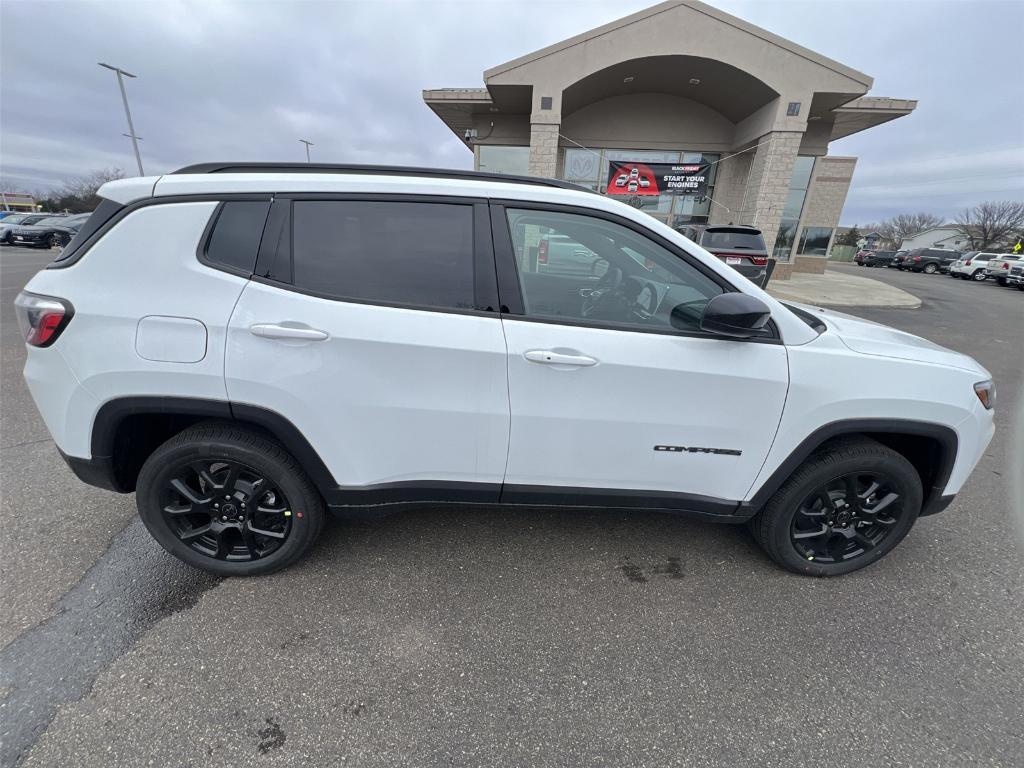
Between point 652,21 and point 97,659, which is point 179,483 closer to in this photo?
point 97,659

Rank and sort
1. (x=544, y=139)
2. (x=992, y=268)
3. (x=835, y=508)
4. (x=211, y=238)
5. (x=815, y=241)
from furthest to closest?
(x=992, y=268) < (x=815, y=241) < (x=544, y=139) < (x=835, y=508) < (x=211, y=238)

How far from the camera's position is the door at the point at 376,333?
1890mm

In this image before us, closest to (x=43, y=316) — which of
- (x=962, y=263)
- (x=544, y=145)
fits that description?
(x=544, y=145)

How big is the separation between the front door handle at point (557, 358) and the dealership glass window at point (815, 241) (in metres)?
21.6

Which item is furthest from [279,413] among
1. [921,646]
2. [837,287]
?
[837,287]

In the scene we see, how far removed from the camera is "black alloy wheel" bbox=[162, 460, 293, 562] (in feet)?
7.07

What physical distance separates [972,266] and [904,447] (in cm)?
3657

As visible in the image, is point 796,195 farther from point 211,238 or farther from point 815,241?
point 211,238

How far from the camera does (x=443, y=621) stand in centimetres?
207

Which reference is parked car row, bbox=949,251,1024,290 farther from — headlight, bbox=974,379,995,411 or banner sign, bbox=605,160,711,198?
headlight, bbox=974,379,995,411

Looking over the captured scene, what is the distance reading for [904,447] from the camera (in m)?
2.43

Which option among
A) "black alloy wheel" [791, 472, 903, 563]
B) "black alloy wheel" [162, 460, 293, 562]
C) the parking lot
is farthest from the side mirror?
"black alloy wheel" [162, 460, 293, 562]

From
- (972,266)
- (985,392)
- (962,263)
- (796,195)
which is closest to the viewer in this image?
(985,392)

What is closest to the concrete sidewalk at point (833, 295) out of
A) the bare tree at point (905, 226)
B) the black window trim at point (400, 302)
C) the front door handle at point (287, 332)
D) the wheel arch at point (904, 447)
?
the wheel arch at point (904, 447)
